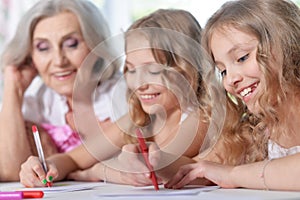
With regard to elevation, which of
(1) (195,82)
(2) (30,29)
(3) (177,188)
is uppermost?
(2) (30,29)

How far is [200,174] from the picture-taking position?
4.35ft

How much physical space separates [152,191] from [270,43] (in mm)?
372

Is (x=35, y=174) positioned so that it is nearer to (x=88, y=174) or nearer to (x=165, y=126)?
(x=88, y=174)

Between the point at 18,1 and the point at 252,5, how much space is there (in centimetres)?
151

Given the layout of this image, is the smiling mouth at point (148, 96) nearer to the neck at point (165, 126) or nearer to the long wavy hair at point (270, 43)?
the neck at point (165, 126)

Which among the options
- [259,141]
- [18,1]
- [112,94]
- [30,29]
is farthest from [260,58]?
[18,1]

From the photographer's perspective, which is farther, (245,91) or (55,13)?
(55,13)

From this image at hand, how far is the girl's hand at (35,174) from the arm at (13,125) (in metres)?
0.25

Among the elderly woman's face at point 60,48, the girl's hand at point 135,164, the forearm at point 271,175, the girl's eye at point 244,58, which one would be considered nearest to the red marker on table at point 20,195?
the girl's hand at point 135,164

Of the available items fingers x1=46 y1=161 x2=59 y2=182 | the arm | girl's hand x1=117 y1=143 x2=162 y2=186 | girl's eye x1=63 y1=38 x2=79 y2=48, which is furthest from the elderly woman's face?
girl's hand x1=117 y1=143 x2=162 y2=186

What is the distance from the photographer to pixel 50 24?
1.83 meters

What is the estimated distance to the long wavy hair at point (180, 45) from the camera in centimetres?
152

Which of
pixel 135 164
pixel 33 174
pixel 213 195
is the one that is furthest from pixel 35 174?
pixel 213 195

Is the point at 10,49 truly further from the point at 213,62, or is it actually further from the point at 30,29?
the point at 213,62
